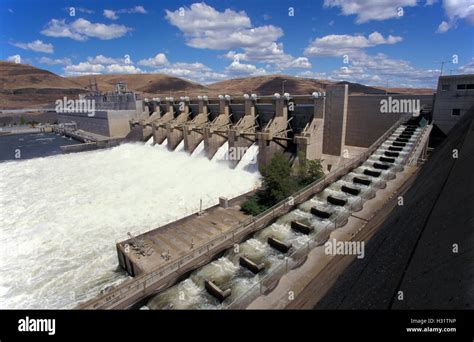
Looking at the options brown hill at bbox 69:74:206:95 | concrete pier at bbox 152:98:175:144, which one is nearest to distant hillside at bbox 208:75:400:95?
brown hill at bbox 69:74:206:95

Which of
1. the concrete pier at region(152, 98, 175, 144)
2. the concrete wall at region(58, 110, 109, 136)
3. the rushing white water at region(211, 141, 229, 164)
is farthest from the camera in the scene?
the concrete wall at region(58, 110, 109, 136)

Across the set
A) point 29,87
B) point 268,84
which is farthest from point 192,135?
point 29,87

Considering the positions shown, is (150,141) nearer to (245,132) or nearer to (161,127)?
(161,127)

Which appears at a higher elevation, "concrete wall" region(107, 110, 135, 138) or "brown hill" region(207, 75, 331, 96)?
"brown hill" region(207, 75, 331, 96)

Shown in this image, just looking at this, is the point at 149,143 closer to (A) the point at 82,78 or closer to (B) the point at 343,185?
(B) the point at 343,185

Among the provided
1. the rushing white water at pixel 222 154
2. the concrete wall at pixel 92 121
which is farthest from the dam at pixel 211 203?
the concrete wall at pixel 92 121

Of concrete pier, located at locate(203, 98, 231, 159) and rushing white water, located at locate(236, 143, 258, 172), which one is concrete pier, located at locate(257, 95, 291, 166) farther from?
concrete pier, located at locate(203, 98, 231, 159)

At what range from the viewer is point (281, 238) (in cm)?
937

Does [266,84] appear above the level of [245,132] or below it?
above

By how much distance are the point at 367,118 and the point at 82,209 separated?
71.6 ft

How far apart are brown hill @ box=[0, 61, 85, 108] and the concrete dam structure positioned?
323ft

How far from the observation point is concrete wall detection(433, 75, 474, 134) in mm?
15789

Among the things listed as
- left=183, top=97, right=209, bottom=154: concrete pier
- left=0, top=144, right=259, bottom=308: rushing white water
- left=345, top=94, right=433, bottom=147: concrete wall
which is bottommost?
left=0, top=144, right=259, bottom=308: rushing white water
